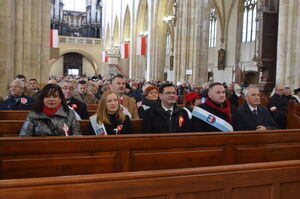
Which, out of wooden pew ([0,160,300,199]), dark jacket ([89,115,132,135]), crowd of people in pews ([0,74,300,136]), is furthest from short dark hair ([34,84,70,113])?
wooden pew ([0,160,300,199])

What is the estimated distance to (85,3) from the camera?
46.4 metres

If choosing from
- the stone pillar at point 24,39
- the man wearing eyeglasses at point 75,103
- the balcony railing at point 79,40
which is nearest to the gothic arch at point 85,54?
the balcony railing at point 79,40

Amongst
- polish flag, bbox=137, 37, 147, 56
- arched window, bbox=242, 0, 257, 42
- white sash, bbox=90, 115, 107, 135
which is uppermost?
arched window, bbox=242, 0, 257, 42

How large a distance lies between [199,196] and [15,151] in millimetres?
1640

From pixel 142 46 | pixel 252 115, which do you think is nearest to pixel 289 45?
pixel 252 115

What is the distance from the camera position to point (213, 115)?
3.89 meters

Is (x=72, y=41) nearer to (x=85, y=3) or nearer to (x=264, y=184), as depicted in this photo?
(x=85, y=3)

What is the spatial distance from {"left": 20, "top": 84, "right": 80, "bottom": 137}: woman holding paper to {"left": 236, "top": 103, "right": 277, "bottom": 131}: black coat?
2.20m

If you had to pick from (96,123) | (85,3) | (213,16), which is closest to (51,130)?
(96,123)

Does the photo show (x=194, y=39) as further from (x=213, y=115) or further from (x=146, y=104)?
(x=213, y=115)

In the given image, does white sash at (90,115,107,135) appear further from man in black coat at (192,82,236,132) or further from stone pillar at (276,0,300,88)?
stone pillar at (276,0,300,88)

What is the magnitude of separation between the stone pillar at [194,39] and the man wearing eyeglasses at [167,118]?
1219 cm

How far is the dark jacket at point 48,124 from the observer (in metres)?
3.29

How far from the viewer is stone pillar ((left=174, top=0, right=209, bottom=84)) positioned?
52.4ft
